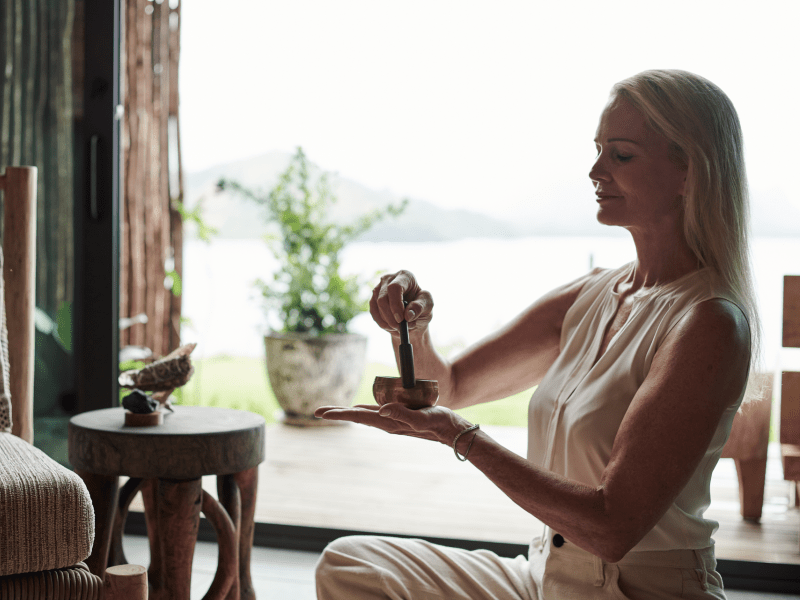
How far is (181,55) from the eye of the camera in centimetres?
433

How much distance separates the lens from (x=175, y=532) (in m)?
1.64

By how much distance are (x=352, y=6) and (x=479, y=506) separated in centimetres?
463

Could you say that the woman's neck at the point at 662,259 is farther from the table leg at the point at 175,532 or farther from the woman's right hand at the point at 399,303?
the table leg at the point at 175,532

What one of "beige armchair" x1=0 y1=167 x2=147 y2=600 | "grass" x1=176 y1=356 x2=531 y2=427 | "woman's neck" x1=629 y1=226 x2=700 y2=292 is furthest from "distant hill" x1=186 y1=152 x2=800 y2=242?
"beige armchair" x1=0 y1=167 x2=147 y2=600

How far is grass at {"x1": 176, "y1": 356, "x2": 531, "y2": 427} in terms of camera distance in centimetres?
503

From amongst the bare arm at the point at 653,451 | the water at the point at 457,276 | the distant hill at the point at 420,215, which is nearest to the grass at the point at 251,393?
the water at the point at 457,276

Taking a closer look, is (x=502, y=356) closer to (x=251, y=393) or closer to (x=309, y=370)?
(x=309, y=370)

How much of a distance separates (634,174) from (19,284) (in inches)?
61.6

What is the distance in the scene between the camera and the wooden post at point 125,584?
119 centimetres

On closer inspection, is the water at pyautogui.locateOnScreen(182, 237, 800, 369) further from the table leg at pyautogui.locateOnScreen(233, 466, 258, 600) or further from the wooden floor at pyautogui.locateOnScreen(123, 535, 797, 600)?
the table leg at pyautogui.locateOnScreen(233, 466, 258, 600)

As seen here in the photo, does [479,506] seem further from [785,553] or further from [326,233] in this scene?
[326,233]

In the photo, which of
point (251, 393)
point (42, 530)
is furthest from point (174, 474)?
point (251, 393)

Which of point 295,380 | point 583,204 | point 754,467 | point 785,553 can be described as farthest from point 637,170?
point 583,204

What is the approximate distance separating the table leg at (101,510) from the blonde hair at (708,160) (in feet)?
4.45
